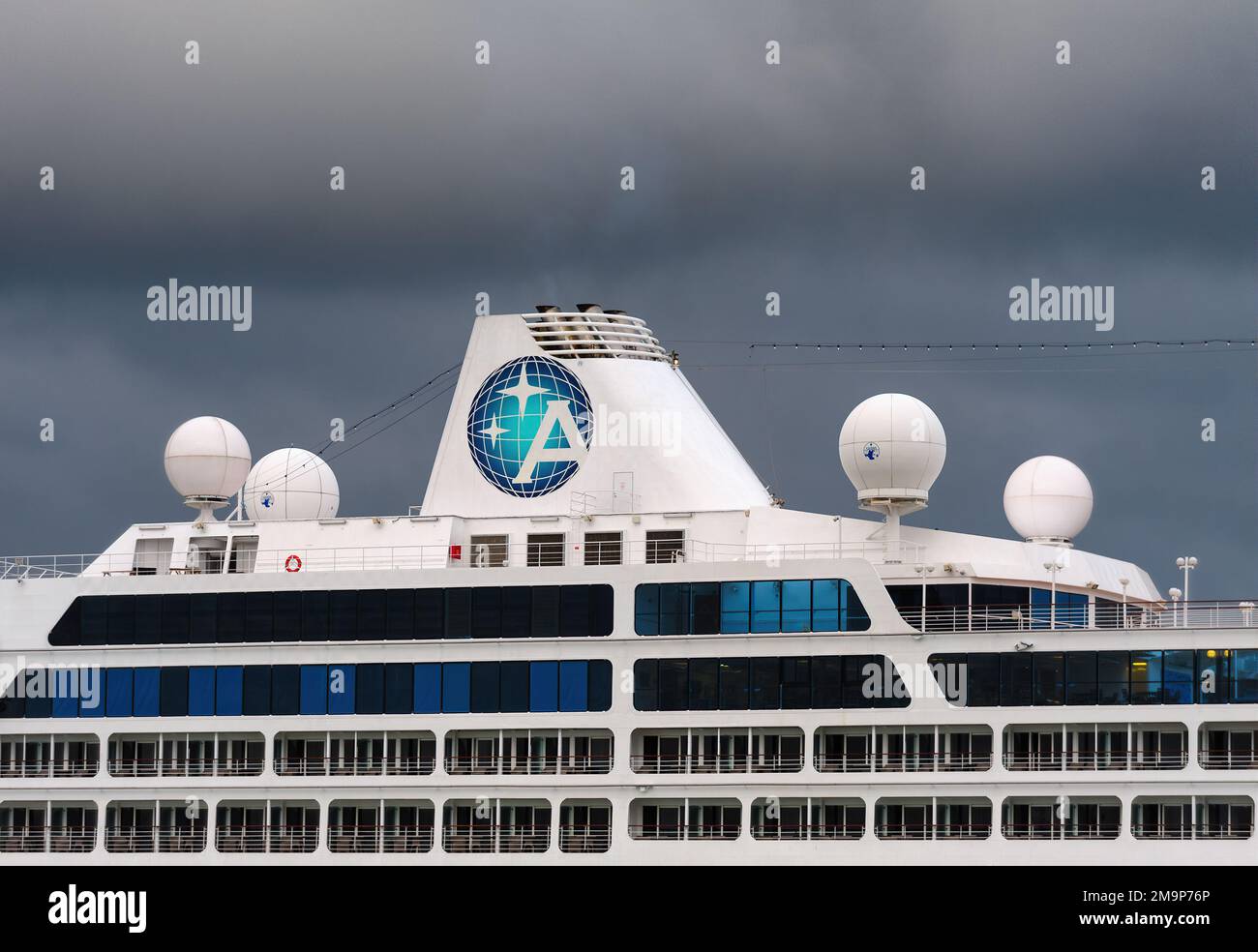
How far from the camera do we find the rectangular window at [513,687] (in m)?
55.1

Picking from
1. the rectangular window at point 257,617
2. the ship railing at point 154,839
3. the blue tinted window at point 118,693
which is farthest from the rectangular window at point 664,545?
the blue tinted window at point 118,693

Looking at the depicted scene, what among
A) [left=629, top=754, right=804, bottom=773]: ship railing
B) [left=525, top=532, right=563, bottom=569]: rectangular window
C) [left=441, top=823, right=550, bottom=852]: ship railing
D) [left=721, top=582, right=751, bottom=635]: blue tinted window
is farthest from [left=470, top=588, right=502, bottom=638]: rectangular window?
[left=721, top=582, right=751, bottom=635]: blue tinted window

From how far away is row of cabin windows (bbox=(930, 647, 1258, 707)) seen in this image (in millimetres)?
51688

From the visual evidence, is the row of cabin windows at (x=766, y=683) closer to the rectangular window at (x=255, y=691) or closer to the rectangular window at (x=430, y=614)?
the rectangular window at (x=430, y=614)

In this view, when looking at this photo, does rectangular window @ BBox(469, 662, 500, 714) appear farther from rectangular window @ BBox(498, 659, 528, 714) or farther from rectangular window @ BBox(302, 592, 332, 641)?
rectangular window @ BBox(302, 592, 332, 641)

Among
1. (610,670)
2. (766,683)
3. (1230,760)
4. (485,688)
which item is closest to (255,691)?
(485,688)

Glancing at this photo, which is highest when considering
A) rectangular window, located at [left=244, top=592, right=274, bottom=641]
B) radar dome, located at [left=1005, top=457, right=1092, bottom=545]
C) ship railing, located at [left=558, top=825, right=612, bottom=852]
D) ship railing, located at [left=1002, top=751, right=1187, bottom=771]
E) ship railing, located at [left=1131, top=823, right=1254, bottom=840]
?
radar dome, located at [left=1005, top=457, right=1092, bottom=545]

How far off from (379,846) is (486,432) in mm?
11649

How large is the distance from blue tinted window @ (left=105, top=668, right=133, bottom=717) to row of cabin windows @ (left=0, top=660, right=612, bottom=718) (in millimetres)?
24

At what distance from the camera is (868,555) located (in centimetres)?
5616

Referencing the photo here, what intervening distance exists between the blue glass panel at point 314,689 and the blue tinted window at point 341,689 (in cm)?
13

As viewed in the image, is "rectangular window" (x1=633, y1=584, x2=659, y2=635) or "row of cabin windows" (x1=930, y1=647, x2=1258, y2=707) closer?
"row of cabin windows" (x1=930, y1=647, x2=1258, y2=707)
